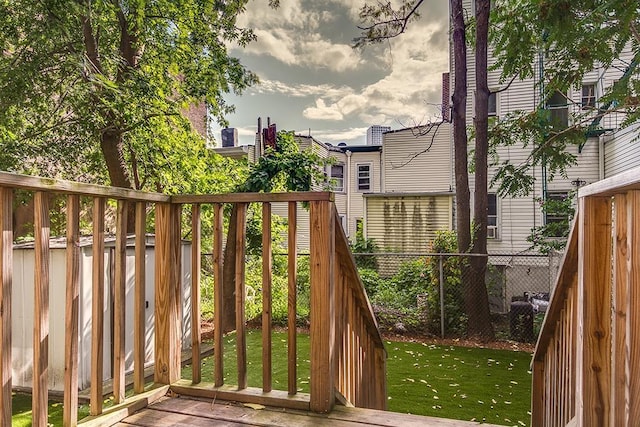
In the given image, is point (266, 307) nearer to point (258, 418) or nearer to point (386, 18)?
point (258, 418)

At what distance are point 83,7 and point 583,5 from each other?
5594mm

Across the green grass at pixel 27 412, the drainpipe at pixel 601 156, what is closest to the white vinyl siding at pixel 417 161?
the drainpipe at pixel 601 156

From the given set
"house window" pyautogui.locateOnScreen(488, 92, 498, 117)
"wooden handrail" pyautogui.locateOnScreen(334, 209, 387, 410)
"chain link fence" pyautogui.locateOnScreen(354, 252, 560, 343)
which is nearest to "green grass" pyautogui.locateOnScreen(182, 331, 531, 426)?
"chain link fence" pyautogui.locateOnScreen(354, 252, 560, 343)

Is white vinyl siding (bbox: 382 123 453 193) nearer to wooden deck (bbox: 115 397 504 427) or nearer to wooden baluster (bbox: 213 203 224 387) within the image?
wooden baluster (bbox: 213 203 224 387)

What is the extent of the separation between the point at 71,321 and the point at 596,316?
6.37 ft

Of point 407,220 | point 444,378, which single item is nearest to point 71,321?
point 444,378

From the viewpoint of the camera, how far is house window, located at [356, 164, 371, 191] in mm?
15648

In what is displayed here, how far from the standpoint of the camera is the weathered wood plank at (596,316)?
127 cm

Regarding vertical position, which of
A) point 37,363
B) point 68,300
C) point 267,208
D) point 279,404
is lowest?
point 279,404

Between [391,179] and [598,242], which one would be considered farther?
[391,179]

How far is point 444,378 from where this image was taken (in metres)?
4.45

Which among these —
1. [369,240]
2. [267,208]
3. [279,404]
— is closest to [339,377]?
[279,404]

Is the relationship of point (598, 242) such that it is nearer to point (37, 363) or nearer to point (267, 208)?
point (267, 208)

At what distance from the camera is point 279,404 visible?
186cm
